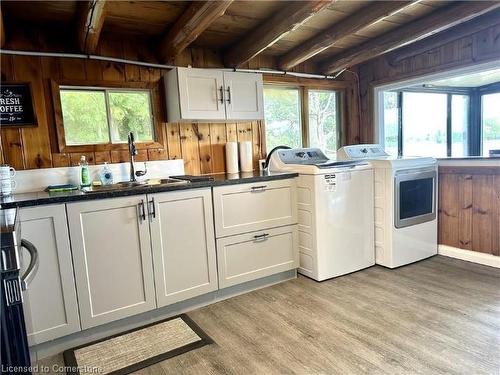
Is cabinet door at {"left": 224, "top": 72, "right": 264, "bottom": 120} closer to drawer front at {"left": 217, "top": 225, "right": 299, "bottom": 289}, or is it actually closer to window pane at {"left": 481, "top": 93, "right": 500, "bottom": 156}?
drawer front at {"left": 217, "top": 225, "right": 299, "bottom": 289}

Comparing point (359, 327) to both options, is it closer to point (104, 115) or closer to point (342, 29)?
point (342, 29)

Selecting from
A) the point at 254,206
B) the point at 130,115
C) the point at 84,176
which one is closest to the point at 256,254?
the point at 254,206

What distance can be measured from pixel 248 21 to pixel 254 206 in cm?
151

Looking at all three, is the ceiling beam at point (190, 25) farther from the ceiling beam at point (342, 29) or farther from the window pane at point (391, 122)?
the window pane at point (391, 122)

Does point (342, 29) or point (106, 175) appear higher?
point (342, 29)

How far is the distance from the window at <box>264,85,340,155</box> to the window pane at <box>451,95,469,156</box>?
1.47 meters

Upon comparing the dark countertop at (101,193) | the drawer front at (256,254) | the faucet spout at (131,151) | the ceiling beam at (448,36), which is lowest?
the drawer front at (256,254)

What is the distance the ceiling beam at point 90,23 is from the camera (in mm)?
1948

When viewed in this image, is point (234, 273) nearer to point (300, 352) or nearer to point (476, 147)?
point (300, 352)

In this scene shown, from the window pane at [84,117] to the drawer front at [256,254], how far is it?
1.35 meters

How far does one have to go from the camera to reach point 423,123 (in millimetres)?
4035

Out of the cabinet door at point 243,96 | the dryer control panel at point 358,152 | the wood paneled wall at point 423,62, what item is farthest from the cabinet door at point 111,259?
the wood paneled wall at point 423,62

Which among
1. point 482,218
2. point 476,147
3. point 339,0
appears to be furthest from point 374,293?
point 476,147

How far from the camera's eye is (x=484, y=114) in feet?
13.8
